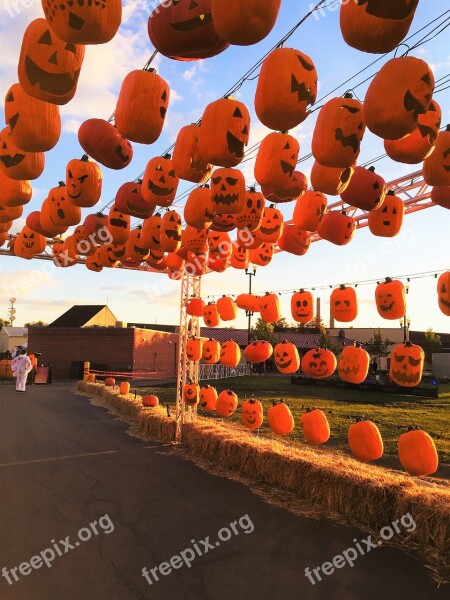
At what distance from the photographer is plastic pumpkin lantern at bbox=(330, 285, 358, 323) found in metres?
7.06

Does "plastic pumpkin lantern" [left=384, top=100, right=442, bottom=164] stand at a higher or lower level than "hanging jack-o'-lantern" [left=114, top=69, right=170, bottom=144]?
lower

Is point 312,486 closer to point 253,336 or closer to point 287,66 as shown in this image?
point 287,66

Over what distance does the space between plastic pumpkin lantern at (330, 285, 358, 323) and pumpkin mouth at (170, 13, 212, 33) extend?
5.01m

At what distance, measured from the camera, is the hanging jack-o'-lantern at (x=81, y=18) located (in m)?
2.58

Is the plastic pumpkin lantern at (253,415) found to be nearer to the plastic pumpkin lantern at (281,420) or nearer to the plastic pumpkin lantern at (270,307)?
the plastic pumpkin lantern at (281,420)

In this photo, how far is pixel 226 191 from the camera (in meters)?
4.94

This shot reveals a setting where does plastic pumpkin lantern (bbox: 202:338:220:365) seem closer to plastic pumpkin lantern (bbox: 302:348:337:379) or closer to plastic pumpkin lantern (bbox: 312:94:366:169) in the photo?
plastic pumpkin lantern (bbox: 302:348:337:379)

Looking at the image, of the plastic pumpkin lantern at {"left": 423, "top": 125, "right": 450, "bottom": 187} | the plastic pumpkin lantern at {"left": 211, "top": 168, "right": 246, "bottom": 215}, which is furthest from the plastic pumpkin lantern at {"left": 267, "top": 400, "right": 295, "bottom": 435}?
the plastic pumpkin lantern at {"left": 423, "top": 125, "right": 450, "bottom": 187}

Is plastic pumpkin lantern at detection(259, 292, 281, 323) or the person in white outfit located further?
the person in white outfit

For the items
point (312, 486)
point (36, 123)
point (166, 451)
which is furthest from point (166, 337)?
point (36, 123)

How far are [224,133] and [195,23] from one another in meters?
1.00

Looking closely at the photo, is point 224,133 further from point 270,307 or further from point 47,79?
point 270,307

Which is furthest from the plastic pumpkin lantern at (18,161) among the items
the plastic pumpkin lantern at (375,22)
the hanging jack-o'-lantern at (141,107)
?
the plastic pumpkin lantern at (375,22)

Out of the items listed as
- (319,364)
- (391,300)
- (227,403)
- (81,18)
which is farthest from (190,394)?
(81,18)
